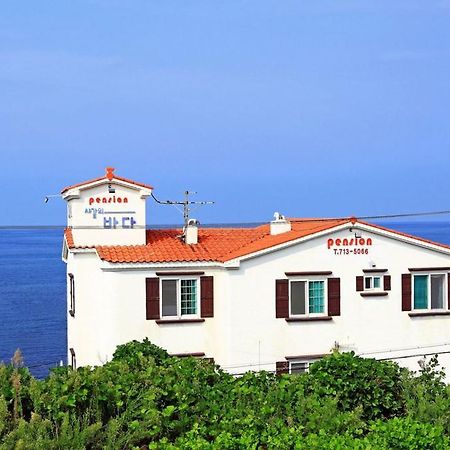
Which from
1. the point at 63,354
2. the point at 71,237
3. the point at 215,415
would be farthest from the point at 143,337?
the point at 63,354

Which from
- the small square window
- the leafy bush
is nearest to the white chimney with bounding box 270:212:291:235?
the small square window

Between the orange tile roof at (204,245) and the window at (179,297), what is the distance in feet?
2.53

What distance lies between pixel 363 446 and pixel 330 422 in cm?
149

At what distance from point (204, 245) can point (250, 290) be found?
8.23 ft

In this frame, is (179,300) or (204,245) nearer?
(179,300)

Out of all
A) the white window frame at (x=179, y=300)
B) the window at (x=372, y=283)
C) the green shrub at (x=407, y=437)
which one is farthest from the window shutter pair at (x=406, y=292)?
the green shrub at (x=407, y=437)

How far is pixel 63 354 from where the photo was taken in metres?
58.1

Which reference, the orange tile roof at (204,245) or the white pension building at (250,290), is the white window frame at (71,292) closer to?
the white pension building at (250,290)

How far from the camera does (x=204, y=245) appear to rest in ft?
89.0

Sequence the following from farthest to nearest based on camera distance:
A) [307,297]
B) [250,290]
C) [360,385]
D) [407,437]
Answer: [307,297], [250,290], [360,385], [407,437]

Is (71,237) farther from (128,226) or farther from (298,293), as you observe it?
(298,293)

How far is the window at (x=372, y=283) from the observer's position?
26562mm

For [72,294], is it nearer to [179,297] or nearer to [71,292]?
[71,292]

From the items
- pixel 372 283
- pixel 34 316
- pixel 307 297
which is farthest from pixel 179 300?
pixel 34 316
